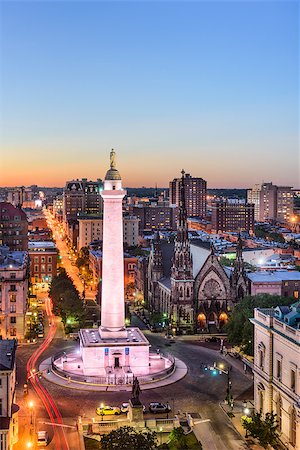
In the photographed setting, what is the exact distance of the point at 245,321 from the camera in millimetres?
73500

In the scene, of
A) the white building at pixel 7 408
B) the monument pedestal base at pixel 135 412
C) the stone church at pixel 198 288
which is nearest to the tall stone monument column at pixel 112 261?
the monument pedestal base at pixel 135 412

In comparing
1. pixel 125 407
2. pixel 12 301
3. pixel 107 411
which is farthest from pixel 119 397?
pixel 12 301

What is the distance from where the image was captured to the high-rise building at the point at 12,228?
128 metres

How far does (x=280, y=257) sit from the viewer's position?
13475 cm

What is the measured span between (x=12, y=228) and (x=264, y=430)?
297ft

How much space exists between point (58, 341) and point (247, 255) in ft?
232

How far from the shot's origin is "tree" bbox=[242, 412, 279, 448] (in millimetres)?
46750

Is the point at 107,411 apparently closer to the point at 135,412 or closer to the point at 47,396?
the point at 135,412

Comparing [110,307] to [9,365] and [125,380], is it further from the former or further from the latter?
[9,365]

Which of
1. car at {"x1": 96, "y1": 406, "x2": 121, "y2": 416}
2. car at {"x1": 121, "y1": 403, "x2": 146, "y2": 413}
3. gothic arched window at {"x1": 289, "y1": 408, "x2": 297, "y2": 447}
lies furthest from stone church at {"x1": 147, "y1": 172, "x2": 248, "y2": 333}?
gothic arched window at {"x1": 289, "y1": 408, "x2": 297, "y2": 447}

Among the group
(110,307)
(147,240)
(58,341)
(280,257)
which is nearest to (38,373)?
(110,307)

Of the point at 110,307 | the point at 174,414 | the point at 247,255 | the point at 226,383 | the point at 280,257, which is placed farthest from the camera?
the point at 247,255

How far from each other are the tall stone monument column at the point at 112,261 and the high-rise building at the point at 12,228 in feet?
204

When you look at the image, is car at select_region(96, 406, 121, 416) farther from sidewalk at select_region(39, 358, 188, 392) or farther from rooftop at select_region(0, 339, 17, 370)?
rooftop at select_region(0, 339, 17, 370)
